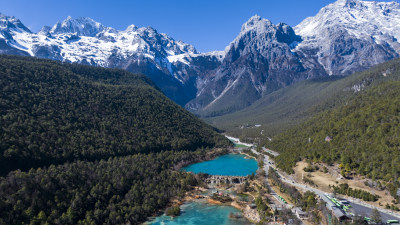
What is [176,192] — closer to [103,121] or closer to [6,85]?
[103,121]

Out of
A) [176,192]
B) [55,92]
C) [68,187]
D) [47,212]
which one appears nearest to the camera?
[47,212]

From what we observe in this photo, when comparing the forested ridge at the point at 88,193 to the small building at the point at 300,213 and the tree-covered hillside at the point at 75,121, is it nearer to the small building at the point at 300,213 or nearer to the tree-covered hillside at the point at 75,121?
the tree-covered hillside at the point at 75,121

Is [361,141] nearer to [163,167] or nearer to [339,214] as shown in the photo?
[339,214]

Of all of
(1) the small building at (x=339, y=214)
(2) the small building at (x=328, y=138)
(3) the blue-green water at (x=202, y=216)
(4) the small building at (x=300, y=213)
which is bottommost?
(3) the blue-green water at (x=202, y=216)

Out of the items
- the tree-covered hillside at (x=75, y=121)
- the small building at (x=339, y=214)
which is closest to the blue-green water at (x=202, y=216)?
the small building at (x=339, y=214)

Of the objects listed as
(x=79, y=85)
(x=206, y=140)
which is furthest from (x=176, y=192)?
(x=79, y=85)

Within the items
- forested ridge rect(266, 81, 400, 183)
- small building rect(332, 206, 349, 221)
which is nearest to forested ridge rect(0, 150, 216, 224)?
small building rect(332, 206, 349, 221)
